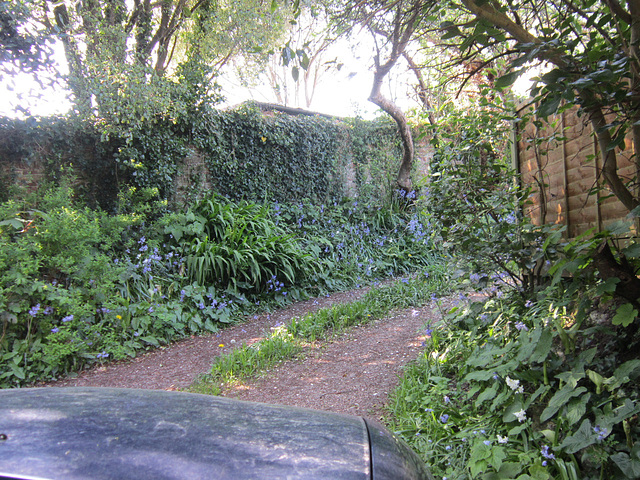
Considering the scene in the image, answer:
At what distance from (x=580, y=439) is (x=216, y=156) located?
6584 mm

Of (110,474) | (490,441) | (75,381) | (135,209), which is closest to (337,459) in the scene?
(110,474)

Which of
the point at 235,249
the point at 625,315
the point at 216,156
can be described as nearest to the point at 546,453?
the point at 625,315

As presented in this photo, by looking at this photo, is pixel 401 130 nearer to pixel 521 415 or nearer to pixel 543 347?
pixel 543 347

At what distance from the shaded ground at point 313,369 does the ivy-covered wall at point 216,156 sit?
298cm

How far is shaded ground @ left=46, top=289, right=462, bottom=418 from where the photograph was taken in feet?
10.8

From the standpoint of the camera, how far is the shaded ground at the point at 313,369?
3285 mm

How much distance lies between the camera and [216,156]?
7238mm

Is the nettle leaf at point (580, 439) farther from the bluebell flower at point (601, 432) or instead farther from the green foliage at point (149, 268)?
the green foliage at point (149, 268)

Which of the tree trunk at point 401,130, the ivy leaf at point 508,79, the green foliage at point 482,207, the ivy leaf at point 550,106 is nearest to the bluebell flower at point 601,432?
the green foliage at point 482,207

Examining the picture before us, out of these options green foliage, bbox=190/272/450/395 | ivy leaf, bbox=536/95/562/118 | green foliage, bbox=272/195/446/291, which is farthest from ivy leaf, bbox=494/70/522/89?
green foliage, bbox=272/195/446/291

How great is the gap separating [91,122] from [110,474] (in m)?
6.33

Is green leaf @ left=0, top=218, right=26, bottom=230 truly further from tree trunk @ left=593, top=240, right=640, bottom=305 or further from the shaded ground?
tree trunk @ left=593, top=240, right=640, bottom=305

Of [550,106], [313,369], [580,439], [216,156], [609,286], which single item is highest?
[216,156]

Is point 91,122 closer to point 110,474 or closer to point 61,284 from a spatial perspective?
point 61,284
